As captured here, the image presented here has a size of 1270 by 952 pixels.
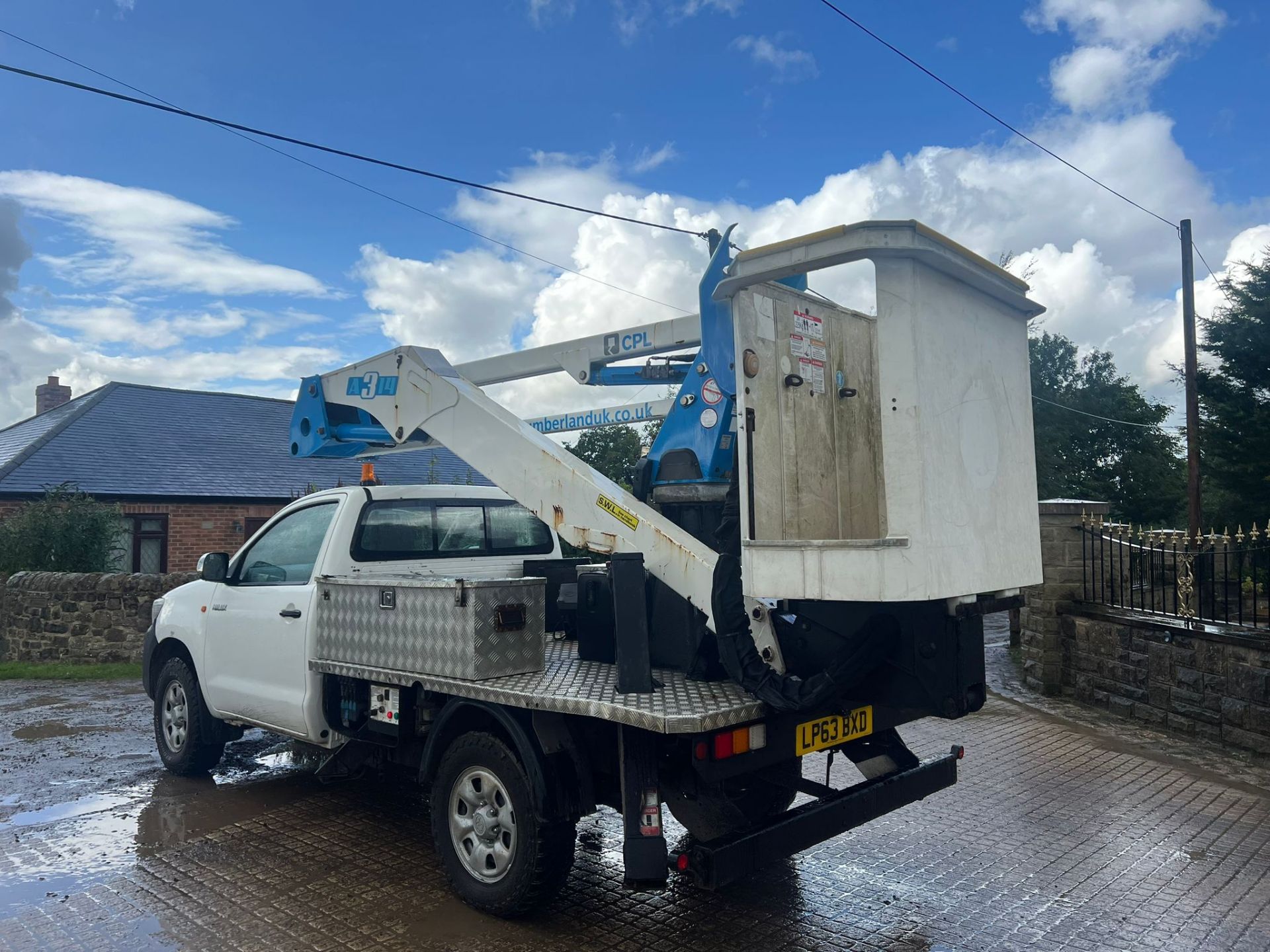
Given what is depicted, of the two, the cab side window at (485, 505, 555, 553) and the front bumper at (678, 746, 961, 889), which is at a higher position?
the cab side window at (485, 505, 555, 553)

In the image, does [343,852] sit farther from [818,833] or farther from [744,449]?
[744,449]

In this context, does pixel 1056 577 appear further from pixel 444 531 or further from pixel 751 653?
pixel 751 653

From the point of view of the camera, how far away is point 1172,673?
786cm

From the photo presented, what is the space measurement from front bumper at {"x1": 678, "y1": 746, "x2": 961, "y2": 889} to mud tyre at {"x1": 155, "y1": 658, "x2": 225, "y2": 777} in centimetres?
430

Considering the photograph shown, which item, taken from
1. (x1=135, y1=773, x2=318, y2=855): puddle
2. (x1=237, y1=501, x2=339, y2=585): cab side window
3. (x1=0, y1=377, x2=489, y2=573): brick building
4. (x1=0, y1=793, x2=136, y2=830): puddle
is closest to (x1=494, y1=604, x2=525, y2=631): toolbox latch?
(x1=237, y1=501, x2=339, y2=585): cab side window

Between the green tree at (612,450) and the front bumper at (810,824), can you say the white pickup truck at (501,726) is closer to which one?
the front bumper at (810,824)

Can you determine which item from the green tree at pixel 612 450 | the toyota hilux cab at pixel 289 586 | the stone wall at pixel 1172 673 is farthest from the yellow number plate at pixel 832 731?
the green tree at pixel 612 450

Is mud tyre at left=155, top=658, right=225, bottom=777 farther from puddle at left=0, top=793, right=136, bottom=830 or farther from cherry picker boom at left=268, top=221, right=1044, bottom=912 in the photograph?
cherry picker boom at left=268, top=221, right=1044, bottom=912

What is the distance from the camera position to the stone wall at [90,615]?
1241cm

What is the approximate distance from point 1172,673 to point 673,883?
543 cm

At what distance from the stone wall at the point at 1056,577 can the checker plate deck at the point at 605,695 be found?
6.40 meters

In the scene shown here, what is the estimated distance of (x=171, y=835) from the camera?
5.35m

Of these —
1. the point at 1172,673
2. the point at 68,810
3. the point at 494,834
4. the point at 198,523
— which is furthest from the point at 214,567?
the point at 198,523

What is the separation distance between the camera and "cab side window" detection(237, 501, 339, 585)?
220 inches
